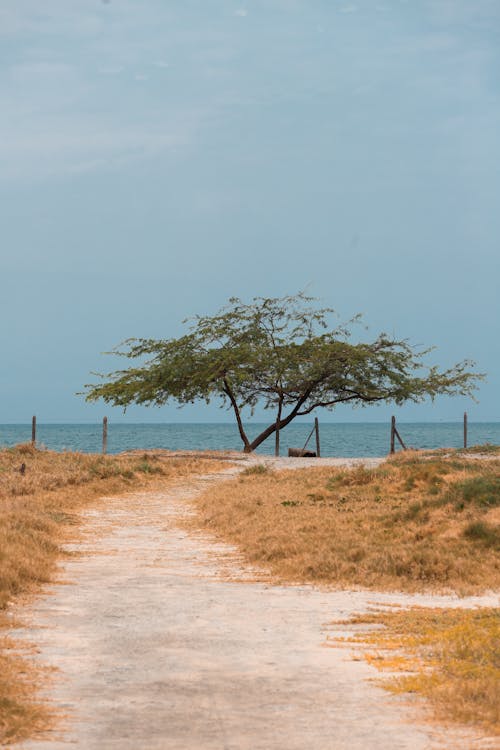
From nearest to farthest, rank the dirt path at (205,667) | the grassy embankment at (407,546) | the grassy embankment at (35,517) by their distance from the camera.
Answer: the dirt path at (205,667) < the grassy embankment at (35,517) < the grassy embankment at (407,546)

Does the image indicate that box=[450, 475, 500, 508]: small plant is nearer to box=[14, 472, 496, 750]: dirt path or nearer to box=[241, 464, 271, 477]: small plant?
box=[14, 472, 496, 750]: dirt path

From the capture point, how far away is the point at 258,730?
6.03m

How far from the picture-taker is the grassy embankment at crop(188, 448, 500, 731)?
7.57m

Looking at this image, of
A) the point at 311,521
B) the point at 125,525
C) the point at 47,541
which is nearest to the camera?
the point at 47,541

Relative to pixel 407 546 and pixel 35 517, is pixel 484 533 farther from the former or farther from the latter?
pixel 35 517

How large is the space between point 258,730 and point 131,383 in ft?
142

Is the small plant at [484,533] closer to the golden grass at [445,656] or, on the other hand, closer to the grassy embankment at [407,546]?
the grassy embankment at [407,546]

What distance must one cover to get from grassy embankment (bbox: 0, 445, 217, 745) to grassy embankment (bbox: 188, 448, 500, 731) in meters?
2.90

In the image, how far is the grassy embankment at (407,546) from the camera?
757 cm

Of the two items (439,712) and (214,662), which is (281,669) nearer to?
(214,662)

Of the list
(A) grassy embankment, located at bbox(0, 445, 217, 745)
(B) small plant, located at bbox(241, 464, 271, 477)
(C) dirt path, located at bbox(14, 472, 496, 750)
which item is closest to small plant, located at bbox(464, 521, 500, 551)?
(C) dirt path, located at bbox(14, 472, 496, 750)

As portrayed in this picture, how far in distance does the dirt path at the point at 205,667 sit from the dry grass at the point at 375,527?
1.13 metres

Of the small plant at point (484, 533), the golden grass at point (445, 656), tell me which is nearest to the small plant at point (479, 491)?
the small plant at point (484, 533)

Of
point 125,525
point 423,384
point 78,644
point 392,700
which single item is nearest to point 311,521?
point 125,525
